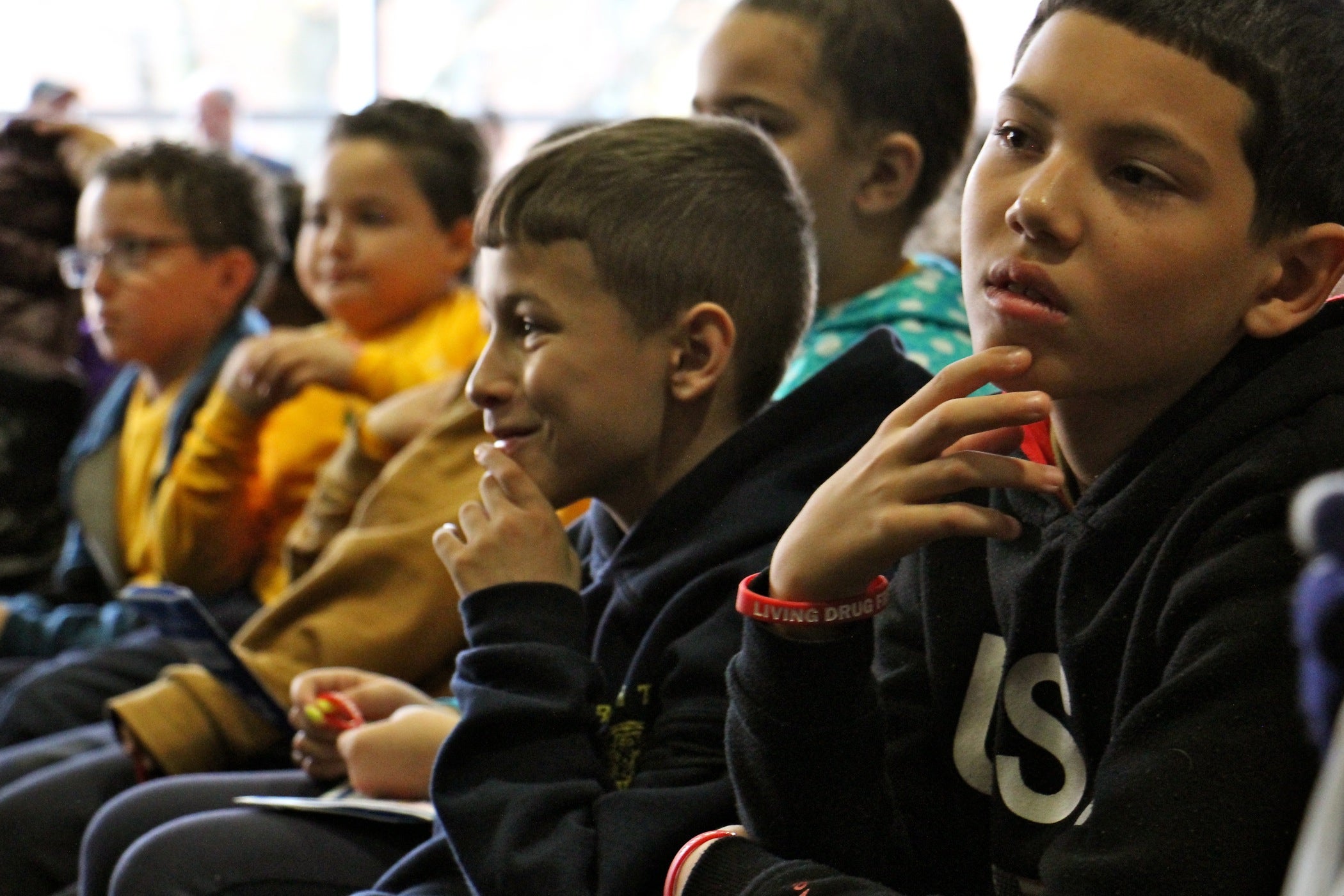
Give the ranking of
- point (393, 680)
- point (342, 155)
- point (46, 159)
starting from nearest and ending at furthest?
point (393, 680) → point (342, 155) → point (46, 159)

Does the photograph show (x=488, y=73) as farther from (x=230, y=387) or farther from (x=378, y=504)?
(x=378, y=504)

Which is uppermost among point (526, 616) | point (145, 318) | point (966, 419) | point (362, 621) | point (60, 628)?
point (966, 419)

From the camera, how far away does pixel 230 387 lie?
2.08m

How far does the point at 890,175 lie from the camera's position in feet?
5.32

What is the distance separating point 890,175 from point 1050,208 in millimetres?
836

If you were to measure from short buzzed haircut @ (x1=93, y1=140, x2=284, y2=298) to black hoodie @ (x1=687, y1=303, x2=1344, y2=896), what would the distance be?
1.81 m

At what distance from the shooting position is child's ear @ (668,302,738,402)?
1.21m

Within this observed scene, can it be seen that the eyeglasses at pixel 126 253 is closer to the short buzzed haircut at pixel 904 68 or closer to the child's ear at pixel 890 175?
the short buzzed haircut at pixel 904 68

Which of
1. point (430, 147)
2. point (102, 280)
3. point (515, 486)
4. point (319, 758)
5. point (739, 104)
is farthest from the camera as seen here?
point (102, 280)

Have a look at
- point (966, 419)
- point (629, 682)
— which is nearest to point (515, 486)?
point (629, 682)

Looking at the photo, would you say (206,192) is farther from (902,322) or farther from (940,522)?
(940,522)

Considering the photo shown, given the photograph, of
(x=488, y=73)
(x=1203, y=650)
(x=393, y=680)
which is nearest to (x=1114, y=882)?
(x=1203, y=650)

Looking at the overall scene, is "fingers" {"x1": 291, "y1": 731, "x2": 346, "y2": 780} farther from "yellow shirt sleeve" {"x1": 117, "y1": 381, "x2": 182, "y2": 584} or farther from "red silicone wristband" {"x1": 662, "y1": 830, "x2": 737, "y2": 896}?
"yellow shirt sleeve" {"x1": 117, "y1": 381, "x2": 182, "y2": 584}

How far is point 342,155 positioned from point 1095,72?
5.44 feet
